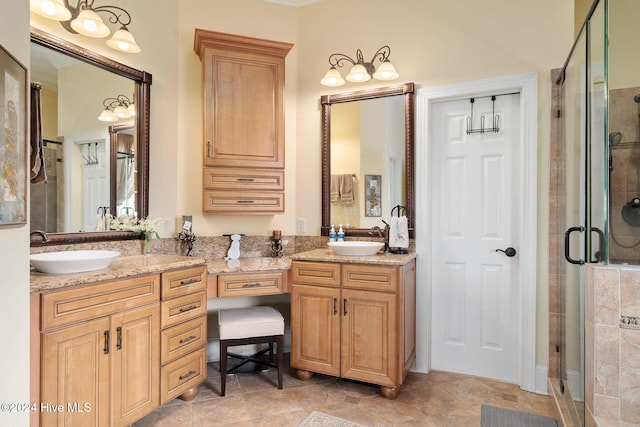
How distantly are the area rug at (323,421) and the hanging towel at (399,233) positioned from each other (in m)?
1.23

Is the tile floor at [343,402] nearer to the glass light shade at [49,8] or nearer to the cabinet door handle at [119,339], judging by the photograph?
the cabinet door handle at [119,339]

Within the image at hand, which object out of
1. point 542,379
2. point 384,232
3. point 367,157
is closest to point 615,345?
point 542,379

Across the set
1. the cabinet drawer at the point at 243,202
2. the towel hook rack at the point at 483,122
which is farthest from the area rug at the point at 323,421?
the towel hook rack at the point at 483,122

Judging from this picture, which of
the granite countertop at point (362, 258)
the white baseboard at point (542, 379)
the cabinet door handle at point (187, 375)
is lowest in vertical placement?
the white baseboard at point (542, 379)

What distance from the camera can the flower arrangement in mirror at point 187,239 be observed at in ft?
9.48

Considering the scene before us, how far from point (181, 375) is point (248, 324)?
51cm

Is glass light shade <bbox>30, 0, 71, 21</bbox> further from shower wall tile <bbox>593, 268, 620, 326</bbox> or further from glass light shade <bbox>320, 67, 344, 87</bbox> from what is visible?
shower wall tile <bbox>593, 268, 620, 326</bbox>

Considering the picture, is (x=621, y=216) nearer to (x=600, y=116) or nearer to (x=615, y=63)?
(x=600, y=116)

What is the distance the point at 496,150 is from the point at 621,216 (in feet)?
3.82

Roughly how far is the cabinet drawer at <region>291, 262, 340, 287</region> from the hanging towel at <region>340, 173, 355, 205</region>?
2.35 ft

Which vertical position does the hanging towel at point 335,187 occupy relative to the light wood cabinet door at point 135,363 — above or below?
above

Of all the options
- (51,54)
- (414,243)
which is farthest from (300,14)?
(414,243)

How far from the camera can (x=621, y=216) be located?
1736mm

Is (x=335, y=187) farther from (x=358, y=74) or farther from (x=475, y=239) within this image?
(x=475, y=239)
